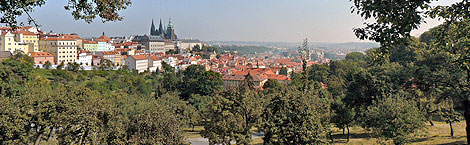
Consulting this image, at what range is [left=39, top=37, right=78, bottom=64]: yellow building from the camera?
70500 millimetres

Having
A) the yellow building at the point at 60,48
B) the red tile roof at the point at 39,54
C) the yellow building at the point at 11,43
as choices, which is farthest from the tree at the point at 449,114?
the yellow building at the point at 11,43

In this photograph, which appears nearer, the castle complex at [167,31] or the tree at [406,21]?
the tree at [406,21]

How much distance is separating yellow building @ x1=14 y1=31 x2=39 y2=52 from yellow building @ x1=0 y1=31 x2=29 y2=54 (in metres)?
0.55

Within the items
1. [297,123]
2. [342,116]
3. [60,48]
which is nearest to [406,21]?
[297,123]

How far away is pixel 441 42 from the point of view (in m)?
5.39

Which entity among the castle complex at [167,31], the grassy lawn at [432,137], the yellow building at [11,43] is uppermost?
the castle complex at [167,31]

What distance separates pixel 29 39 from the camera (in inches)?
2781

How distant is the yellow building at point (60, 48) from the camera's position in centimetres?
7050

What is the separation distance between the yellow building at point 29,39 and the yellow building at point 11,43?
21.7 inches

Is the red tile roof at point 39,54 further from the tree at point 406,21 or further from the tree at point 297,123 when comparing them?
the tree at point 406,21

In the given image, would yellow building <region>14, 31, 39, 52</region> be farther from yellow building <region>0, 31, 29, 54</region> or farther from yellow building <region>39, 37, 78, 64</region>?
yellow building <region>39, 37, 78, 64</region>

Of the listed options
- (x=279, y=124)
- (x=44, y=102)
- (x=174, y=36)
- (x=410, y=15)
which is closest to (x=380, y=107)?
(x=279, y=124)

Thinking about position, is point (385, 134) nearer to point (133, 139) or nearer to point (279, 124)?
point (279, 124)

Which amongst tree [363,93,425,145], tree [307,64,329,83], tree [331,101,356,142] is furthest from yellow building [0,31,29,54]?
tree [363,93,425,145]
